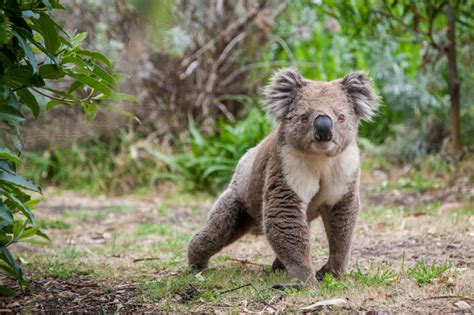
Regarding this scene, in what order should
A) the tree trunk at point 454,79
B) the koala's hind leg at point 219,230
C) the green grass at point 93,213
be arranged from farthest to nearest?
1. the tree trunk at point 454,79
2. the green grass at point 93,213
3. the koala's hind leg at point 219,230

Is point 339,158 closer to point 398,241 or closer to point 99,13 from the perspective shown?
point 398,241

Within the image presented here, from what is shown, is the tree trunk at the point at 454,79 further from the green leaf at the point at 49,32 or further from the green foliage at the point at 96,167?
the green leaf at the point at 49,32

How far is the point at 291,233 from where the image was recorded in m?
3.84

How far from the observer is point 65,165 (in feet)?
32.1

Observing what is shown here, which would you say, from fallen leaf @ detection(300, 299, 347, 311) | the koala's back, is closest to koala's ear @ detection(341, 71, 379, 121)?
the koala's back

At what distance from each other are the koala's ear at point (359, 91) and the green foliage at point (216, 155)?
4.31 metres

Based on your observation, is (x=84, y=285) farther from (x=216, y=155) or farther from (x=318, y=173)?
(x=216, y=155)

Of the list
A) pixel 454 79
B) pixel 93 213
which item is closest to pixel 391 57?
pixel 454 79

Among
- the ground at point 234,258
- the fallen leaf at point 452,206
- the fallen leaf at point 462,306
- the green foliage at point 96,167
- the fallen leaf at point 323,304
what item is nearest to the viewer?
the fallen leaf at point 462,306

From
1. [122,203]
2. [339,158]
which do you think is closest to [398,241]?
[339,158]

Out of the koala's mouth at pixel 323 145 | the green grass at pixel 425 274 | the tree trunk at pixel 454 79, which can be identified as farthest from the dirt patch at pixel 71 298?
the tree trunk at pixel 454 79

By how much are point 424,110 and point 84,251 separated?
593cm

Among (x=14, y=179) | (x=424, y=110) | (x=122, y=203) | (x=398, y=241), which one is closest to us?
(x=14, y=179)

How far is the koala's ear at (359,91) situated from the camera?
406 centimetres
